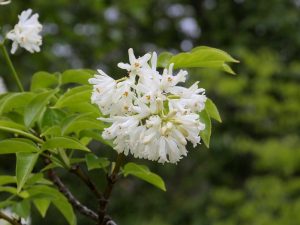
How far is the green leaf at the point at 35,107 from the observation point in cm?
130

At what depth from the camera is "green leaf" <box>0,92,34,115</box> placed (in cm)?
133

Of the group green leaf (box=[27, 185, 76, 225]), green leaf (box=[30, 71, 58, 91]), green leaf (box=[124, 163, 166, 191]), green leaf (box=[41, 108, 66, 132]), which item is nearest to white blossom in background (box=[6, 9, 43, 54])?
green leaf (box=[30, 71, 58, 91])

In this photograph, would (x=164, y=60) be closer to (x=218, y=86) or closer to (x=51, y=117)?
(x=51, y=117)

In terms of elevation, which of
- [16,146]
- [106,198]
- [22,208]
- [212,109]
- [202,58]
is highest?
[202,58]

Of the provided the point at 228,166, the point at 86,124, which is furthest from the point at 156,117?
the point at 228,166

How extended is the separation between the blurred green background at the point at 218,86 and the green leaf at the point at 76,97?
10.7ft

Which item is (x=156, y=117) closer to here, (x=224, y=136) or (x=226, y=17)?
(x=224, y=136)

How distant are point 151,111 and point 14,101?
443 mm

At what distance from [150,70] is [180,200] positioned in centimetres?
715

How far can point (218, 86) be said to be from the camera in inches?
256

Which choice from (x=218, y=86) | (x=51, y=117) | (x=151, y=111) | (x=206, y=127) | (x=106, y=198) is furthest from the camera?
(x=218, y=86)

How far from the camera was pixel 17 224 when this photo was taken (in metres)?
1.40

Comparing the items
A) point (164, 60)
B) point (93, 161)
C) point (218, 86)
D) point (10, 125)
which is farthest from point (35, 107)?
point (218, 86)

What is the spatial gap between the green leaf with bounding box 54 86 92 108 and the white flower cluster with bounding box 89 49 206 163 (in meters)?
0.15
